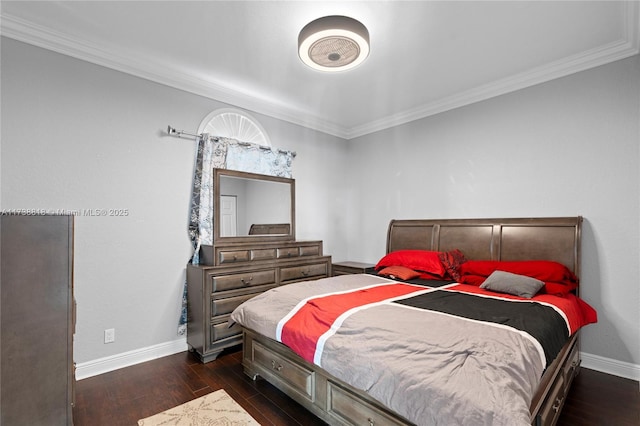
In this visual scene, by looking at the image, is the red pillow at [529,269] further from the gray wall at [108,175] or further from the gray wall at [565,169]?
the gray wall at [108,175]

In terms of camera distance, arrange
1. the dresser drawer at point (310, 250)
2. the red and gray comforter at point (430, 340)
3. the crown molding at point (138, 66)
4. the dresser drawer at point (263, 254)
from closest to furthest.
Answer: the red and gray comforter at point (430, 340) → the crown molding at point (138, 66) → the dresser drawer at point (263, 254) → the dresser drawer at point (310, 250)

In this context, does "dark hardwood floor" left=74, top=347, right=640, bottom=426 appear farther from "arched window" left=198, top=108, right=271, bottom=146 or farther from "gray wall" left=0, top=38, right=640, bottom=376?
"arched window" left=198, top=108, right=271, bottom=146

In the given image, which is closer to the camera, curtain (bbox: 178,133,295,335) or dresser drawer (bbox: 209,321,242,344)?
dresser drawer (bbox: 209,321,242,344)

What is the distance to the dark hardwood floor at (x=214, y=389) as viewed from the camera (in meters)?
2.02

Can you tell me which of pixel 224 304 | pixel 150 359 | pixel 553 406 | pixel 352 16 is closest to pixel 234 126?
pixel 352 16

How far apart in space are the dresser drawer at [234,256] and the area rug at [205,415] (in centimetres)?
122

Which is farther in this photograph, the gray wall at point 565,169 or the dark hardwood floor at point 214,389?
the gray wall at point 565,169

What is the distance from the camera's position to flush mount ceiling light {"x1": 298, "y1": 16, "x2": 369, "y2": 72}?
214 centimetres

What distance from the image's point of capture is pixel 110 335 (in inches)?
106

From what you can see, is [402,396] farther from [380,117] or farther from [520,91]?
[380,117]

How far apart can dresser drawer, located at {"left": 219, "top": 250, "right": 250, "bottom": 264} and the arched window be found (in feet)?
4.32

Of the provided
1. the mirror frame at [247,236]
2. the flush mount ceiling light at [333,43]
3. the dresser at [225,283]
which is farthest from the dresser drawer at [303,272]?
the flush mount ceiling light at [333,43]

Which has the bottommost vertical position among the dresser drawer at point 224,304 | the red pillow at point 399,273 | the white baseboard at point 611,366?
the white baseboard at point 611,366

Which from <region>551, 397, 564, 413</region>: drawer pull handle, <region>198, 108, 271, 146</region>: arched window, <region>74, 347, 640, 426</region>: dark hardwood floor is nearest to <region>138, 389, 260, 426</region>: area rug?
<region>74, 347, 640, 426</region>: dark hardwood floor
